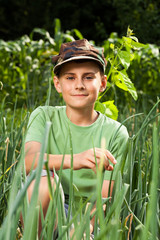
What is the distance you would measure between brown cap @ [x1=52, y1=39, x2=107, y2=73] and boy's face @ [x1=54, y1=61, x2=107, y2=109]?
23 mm

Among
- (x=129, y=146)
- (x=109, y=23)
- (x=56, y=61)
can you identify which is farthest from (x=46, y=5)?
(x=129, y=146)

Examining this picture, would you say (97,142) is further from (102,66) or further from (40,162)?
(40,162)

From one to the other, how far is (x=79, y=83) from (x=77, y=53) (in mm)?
117

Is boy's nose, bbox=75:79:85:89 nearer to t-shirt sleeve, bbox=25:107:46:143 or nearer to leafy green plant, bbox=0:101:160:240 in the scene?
t-shirt sleeve, bbox=25:107:46:143

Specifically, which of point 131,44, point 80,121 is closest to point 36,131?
point 80,121

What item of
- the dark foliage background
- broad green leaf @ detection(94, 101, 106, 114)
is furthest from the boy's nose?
the dark foliage background

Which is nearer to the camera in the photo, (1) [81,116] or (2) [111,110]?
(1) [81,116]

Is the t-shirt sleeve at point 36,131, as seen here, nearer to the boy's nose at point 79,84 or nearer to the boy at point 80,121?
the boy at point 80,121

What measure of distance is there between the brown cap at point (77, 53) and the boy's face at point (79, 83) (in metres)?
0.02

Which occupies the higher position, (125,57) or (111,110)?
(125,57)

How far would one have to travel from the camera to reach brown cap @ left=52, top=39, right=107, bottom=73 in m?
1.31

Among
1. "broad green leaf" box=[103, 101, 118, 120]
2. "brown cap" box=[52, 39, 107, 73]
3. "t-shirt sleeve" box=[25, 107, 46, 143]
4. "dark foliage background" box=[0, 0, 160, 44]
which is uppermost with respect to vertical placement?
"dark foliage background" box=[0, 0, 160, 44]

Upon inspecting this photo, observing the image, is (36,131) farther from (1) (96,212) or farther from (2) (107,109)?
(1) (96,212)

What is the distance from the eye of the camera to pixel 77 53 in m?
1.32
